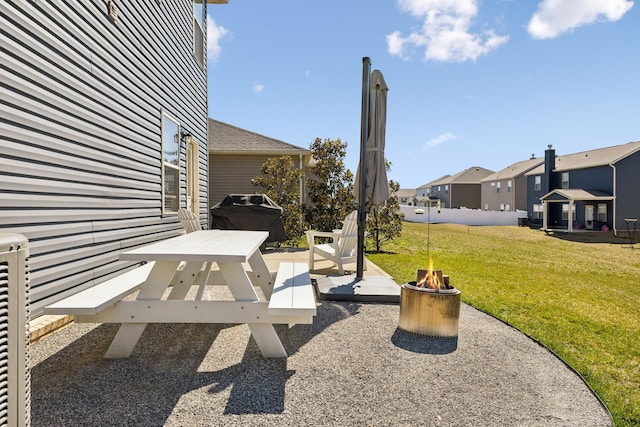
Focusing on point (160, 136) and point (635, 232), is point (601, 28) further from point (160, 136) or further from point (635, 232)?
point (635, 232)

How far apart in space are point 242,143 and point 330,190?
13.7 ft

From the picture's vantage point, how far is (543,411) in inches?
86.2

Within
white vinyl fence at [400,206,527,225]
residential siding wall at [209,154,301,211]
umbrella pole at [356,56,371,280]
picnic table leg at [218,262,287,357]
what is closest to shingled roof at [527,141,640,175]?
white vinyl fence at [400,206,527,225]

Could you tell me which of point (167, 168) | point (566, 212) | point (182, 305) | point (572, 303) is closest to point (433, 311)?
point (182, 305)

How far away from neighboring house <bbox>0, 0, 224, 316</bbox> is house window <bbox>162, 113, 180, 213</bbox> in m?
0.03

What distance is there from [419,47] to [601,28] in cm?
489

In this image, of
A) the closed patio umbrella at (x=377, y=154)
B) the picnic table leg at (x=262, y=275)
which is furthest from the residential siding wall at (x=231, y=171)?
the picnic table leg at (x=262, y=275)

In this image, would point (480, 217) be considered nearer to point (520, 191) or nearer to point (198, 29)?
point (520, 191)

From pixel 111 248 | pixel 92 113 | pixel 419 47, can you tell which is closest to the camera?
pixel 92 113

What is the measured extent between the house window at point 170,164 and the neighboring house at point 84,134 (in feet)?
0.11

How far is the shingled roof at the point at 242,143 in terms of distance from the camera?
1277 cm

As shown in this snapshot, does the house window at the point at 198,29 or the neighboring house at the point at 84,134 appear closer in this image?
the neighboring house at the point at 84,134

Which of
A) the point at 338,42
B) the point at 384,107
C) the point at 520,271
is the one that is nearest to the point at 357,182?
the point at 384,107

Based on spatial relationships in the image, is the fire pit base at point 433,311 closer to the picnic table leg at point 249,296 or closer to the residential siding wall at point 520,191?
the picnic table leg at point 249,296
